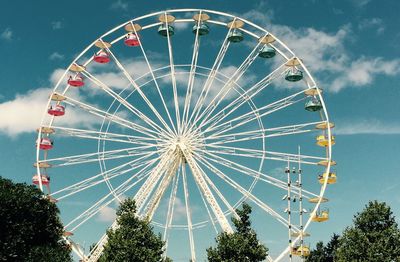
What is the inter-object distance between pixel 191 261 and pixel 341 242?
1060cm

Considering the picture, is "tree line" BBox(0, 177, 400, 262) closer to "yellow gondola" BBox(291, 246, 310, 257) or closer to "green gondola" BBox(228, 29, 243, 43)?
"yellow gondola" BBox(291, 246, 310, 257)

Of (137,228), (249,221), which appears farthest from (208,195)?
(137,228)

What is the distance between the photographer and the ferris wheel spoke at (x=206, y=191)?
4449 cm

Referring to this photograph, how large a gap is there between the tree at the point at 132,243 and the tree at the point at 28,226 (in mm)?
4350

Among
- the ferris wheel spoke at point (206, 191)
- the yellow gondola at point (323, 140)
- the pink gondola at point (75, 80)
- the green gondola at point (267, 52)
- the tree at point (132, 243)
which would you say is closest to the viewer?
the tree at point (132, 243)

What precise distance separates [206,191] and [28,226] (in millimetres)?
13241

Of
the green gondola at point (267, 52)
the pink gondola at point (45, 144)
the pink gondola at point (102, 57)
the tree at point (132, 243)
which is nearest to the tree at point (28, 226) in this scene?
the tree at point (132, 243)

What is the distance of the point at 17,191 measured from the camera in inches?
1650

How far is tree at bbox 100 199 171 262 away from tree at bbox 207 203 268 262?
362cm

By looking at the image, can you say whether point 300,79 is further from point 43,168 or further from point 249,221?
point 43,168

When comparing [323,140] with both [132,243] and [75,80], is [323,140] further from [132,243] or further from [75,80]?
[75,80]

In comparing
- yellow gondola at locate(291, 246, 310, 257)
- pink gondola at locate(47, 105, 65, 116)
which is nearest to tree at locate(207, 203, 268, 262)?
yellow gondola at locate(291, 246, 310, 257)

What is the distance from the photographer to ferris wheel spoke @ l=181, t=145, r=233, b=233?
146ft

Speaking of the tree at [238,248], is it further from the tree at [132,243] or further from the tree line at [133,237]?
the tree at [132,243]
